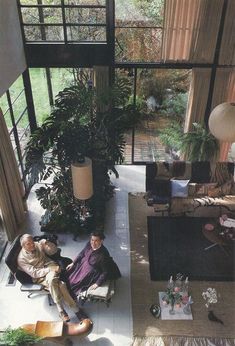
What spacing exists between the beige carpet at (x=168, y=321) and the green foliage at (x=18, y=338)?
130 cm

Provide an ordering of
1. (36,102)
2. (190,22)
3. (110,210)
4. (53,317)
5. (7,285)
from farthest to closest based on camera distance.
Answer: (36,102)
(110,210)
(190,22)
(7,285)
(53,317)

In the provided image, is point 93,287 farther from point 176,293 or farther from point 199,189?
point 199,189

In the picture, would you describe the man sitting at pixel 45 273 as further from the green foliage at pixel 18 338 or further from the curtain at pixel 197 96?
the curtain at pixel 197 96

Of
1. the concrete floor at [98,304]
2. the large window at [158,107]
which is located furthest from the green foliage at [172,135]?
the concrete floor at [98,304]

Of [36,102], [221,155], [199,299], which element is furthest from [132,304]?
[36,102]

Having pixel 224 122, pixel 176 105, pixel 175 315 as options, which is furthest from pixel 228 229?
pixel 176 105

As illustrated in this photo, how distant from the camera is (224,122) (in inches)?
148

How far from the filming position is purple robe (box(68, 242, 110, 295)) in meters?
4.73

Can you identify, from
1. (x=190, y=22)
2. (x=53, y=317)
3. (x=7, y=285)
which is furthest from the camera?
A: (x=190, y=22)

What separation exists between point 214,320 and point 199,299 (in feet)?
1.20

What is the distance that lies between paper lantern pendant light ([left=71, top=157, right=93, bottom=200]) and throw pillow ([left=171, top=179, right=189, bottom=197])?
174 centimetres

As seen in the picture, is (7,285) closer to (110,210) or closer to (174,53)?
(110,210)

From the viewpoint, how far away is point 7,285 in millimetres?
5211

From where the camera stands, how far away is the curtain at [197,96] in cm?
675
